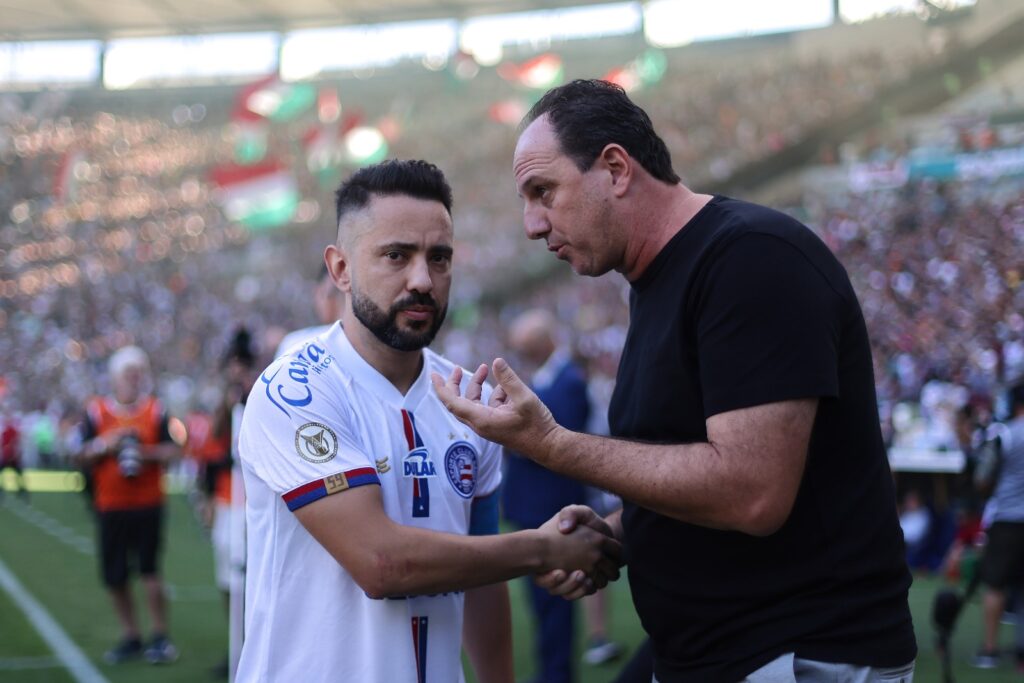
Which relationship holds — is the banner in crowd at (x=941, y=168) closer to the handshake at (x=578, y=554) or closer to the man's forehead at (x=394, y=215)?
the handshake at (x=578, y=554)

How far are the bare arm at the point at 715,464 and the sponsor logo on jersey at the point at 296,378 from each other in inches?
19.8

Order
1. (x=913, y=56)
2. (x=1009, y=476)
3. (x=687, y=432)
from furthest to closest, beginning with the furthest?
(x=913, y=56)
(x=1009, y=476)
(x=687, y=432)

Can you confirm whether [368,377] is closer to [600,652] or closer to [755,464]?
[755,464]

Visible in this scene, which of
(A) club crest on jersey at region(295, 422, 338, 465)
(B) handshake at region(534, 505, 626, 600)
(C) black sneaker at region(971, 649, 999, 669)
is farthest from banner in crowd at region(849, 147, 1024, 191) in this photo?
(A) club crest on jersey at region(295, 422, 338, 465)

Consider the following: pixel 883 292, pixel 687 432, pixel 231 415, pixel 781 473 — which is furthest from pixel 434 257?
pixel 883 292

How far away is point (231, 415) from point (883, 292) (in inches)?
417

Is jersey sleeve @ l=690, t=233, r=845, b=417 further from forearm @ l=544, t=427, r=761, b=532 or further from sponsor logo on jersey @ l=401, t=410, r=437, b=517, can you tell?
sponsor logo on jersey @ l=401, t=410, r=437, b=517

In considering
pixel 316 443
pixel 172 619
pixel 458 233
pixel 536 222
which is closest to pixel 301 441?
pixel 316 443

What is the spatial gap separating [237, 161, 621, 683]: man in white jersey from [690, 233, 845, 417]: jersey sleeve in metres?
0.55

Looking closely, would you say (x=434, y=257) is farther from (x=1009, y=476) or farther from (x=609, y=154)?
(x=1009, y=476)

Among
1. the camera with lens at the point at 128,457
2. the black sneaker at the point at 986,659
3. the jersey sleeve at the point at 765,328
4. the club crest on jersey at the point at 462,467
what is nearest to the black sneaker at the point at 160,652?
the camera with lens at the point at 128,457

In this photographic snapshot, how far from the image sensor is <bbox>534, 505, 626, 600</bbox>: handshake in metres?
2.75

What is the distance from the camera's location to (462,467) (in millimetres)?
2807

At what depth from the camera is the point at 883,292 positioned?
619 inches
